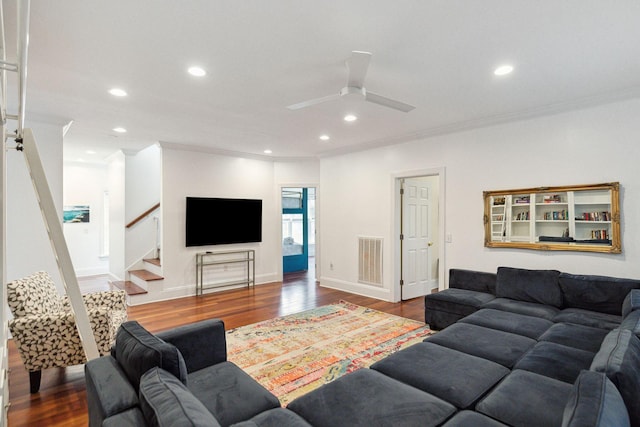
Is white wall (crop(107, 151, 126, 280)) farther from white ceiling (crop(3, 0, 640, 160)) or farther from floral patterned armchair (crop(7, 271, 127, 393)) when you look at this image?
floral patterned armchair (crop(7, 271, 127, 393))

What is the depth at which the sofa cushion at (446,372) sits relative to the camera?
1833 millimetres

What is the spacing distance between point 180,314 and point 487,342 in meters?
4.10

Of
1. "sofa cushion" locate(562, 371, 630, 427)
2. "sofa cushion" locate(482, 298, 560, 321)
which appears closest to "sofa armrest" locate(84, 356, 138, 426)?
"sofa cushion" locate(562, 371, 630, 427)

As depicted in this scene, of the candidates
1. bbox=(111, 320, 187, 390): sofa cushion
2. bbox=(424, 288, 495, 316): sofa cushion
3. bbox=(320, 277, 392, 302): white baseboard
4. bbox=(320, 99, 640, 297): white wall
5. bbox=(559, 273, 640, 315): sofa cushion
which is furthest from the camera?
bbox=(320, 277, 392, 302): white baseboard

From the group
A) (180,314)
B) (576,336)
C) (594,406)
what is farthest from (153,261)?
(594,406)

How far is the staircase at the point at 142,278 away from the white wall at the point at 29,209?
1.32 m

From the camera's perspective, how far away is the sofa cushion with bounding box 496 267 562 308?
3.46 metres

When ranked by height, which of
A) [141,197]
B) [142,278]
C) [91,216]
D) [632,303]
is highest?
[141,197]

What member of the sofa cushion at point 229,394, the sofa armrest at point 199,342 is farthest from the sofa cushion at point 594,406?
the sofa armrest at point 199,342

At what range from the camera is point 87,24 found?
217 centimetres

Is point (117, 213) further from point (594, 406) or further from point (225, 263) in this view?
point (594, 406)

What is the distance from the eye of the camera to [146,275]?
5.92 meters

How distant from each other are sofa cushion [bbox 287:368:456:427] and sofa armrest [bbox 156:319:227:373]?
773mm

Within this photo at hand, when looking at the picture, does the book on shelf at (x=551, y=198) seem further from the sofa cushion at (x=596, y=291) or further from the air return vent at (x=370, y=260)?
the air return vent at (x=370, y=260)
